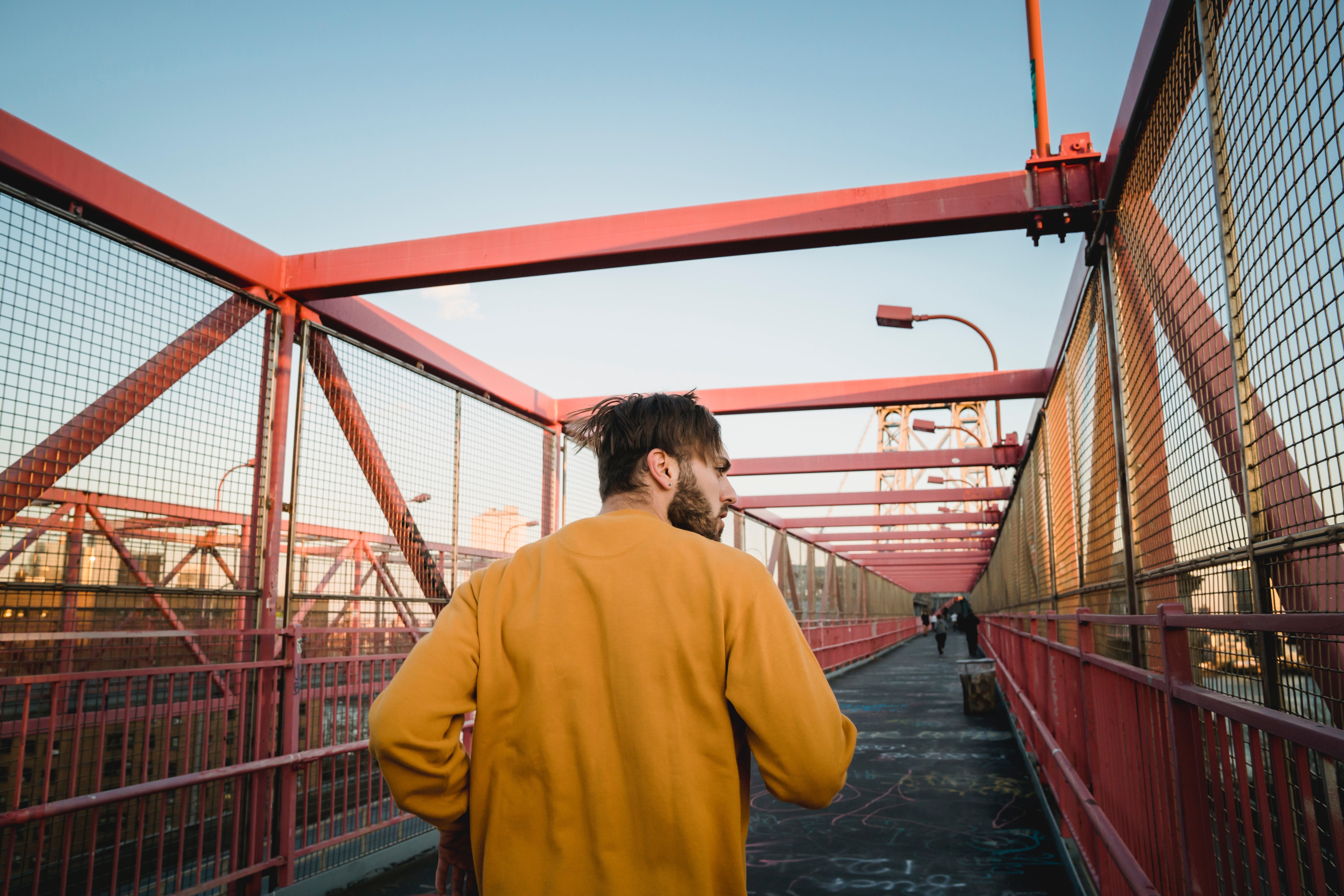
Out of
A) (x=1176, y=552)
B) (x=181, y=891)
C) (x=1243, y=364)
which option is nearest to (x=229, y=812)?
(x=181, y=891)

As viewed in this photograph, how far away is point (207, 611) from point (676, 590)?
13.2 feet

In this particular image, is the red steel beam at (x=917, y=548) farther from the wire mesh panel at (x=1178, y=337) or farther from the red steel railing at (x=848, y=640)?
the wire mesh panel at (x=1178, y=337)

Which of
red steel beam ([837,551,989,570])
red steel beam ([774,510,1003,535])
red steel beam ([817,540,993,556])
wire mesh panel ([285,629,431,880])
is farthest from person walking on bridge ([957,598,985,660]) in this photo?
wire mesh panel ([285,629,431,880])

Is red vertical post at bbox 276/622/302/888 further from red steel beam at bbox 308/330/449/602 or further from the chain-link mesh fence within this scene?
the chain-link mesh fence

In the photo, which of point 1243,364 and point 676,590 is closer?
point 676,590

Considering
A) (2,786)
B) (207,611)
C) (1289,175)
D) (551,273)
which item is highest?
(551,273)

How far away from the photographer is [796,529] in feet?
65.8

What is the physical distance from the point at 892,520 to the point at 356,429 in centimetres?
1505

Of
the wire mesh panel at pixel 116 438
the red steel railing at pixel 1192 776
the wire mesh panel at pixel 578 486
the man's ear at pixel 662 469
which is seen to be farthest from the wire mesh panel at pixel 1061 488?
the wire mesh panel at pixel 116 438

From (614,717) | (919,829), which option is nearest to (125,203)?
(614,717)

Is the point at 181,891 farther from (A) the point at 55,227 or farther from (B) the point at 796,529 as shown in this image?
(B) the point at 796,529

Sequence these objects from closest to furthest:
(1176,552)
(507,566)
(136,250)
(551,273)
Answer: (507,566), (1176,552), (136,250), (551,273)

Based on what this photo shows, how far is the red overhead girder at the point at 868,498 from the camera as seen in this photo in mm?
14883

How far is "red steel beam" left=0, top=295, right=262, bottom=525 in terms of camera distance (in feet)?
11.7
